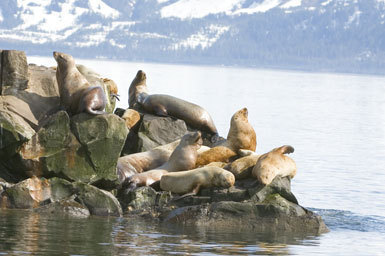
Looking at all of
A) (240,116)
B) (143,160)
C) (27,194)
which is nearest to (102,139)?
(27,194)

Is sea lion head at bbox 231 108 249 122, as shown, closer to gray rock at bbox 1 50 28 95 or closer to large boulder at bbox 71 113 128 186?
large boulder at bbox 71 113 128 186

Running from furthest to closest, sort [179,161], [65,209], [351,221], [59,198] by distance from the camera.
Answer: [179,161] → [351,221] → [59,198] → [65,209]

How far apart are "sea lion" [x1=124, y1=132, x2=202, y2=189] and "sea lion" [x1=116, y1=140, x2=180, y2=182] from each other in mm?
287

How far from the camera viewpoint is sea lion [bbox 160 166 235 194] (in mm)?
13328

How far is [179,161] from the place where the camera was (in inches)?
571

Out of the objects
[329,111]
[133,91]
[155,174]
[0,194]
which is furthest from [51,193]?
[329,111]

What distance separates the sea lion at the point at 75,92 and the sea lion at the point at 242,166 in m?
2.24

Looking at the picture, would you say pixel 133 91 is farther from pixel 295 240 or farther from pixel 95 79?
pixel 295 240

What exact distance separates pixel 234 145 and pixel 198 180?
2.30 meters

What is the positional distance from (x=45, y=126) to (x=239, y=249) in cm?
419

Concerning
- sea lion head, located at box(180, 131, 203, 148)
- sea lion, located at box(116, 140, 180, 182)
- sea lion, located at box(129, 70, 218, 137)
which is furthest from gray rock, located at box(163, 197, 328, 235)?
sea lion, located at box(129, 70, 218, 137)

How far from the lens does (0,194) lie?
41.2 ft

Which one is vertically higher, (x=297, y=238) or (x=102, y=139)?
(x=102, y=139)

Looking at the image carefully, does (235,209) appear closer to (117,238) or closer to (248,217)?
(248,217)
